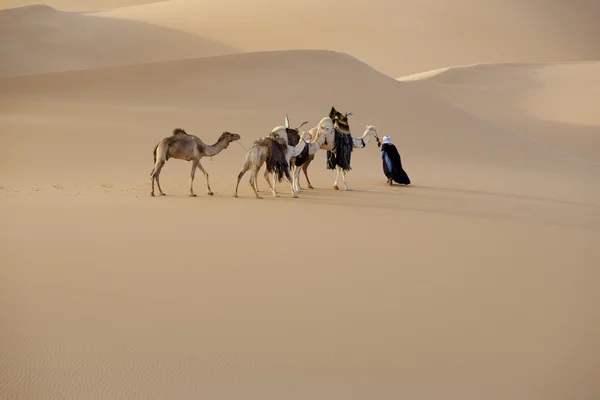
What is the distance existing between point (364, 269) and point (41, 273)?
→ 2.86 meters

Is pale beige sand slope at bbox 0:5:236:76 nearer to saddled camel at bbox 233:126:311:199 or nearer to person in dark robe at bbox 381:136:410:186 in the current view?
person in dark robe at bbox 381:136:410:186

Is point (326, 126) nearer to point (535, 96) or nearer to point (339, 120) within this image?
point (339, 120)

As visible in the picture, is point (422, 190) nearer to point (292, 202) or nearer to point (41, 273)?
point (292, 202)

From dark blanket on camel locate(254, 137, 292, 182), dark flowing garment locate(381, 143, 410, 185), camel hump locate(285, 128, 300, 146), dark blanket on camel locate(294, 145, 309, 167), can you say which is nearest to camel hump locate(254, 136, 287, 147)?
dark blanket on camel locate(254, 137, 292, 182)

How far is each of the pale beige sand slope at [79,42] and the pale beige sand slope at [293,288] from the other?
30426mm

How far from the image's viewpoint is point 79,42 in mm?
49219

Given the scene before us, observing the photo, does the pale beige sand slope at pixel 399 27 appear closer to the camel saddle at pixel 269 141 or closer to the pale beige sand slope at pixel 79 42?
the pale beige sand slope at pixel 79 42

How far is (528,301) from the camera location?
5.45 m

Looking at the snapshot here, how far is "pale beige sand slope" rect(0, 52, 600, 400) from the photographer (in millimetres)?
3955

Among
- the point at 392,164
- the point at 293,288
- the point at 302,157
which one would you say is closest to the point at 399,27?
the point at 392,164

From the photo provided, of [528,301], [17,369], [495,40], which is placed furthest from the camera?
[495,40]

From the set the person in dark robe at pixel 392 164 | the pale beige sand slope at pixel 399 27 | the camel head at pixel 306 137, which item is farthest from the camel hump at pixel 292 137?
the pale beige sand slope at pixel 399 27

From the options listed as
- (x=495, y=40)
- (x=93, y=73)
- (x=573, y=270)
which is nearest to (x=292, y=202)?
(x=573, y=270)

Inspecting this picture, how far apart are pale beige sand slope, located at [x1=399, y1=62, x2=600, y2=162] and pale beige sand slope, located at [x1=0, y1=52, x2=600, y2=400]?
2490 centimetres
